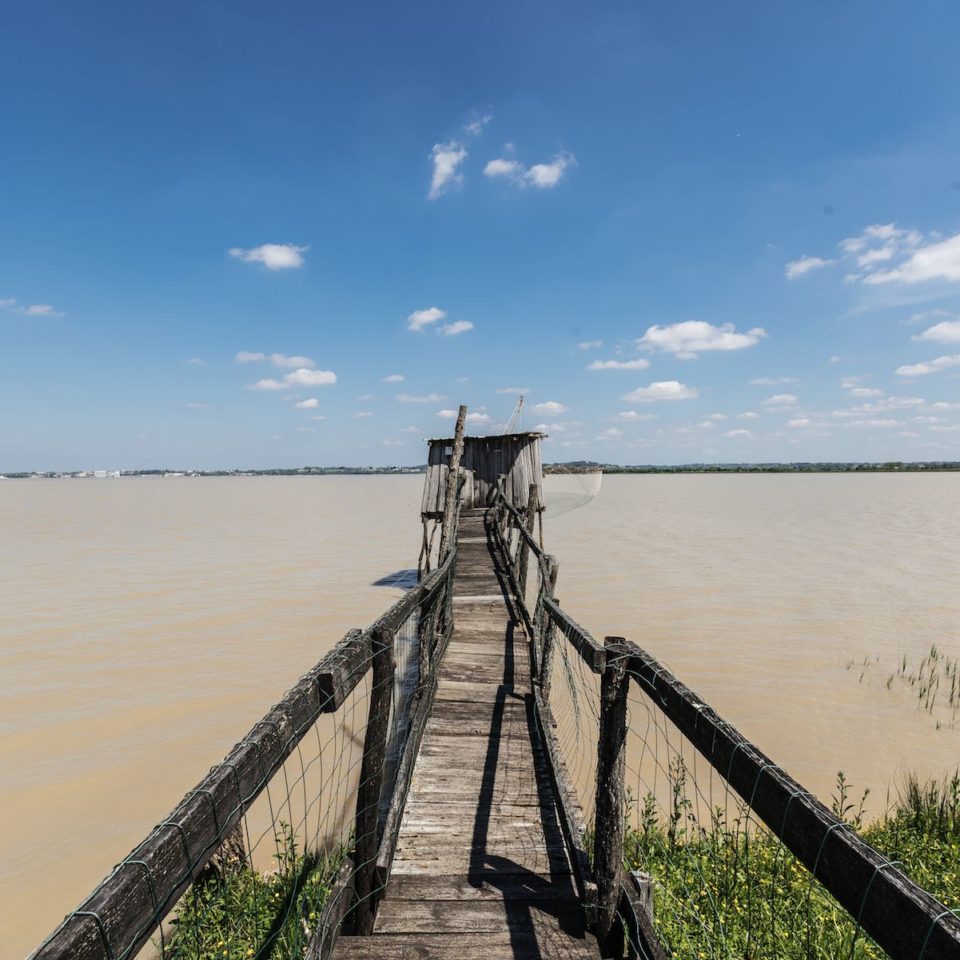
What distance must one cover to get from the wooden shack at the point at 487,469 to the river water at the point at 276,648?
3.49 metres

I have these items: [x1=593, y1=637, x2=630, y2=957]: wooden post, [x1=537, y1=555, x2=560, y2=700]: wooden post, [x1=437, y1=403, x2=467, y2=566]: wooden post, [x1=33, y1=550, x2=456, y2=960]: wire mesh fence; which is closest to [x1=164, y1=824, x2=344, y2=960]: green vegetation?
[x1=33, y1=550, x2=456, y2=960]: wire mesh fence

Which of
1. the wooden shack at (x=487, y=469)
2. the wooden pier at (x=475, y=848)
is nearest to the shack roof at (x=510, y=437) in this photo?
the wooden shack at (x=487, y=469)

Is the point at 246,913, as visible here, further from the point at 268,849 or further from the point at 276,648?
the point at 276,648

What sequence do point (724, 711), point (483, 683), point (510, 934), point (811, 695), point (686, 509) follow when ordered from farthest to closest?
point (686, 509) → point (811, 695) → point (724, 711) → point (483, 683) → point (510, 934)

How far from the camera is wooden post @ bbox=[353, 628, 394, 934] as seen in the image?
9.45 feet

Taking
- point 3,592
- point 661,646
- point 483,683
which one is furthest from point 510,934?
point 3,592

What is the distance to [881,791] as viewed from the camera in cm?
710

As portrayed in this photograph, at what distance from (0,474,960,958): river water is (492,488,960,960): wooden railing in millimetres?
5402

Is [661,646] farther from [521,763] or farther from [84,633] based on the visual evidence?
[84,633]

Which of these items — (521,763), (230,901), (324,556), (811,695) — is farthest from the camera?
(324,556)

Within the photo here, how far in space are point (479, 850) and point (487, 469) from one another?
15.1m

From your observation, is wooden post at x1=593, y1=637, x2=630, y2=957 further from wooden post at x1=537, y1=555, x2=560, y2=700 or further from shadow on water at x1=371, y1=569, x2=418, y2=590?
shadow on water at x1=371, y1=569, x2=418, y2=590

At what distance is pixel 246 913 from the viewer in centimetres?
431

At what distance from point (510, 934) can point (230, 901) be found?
2840 mm
